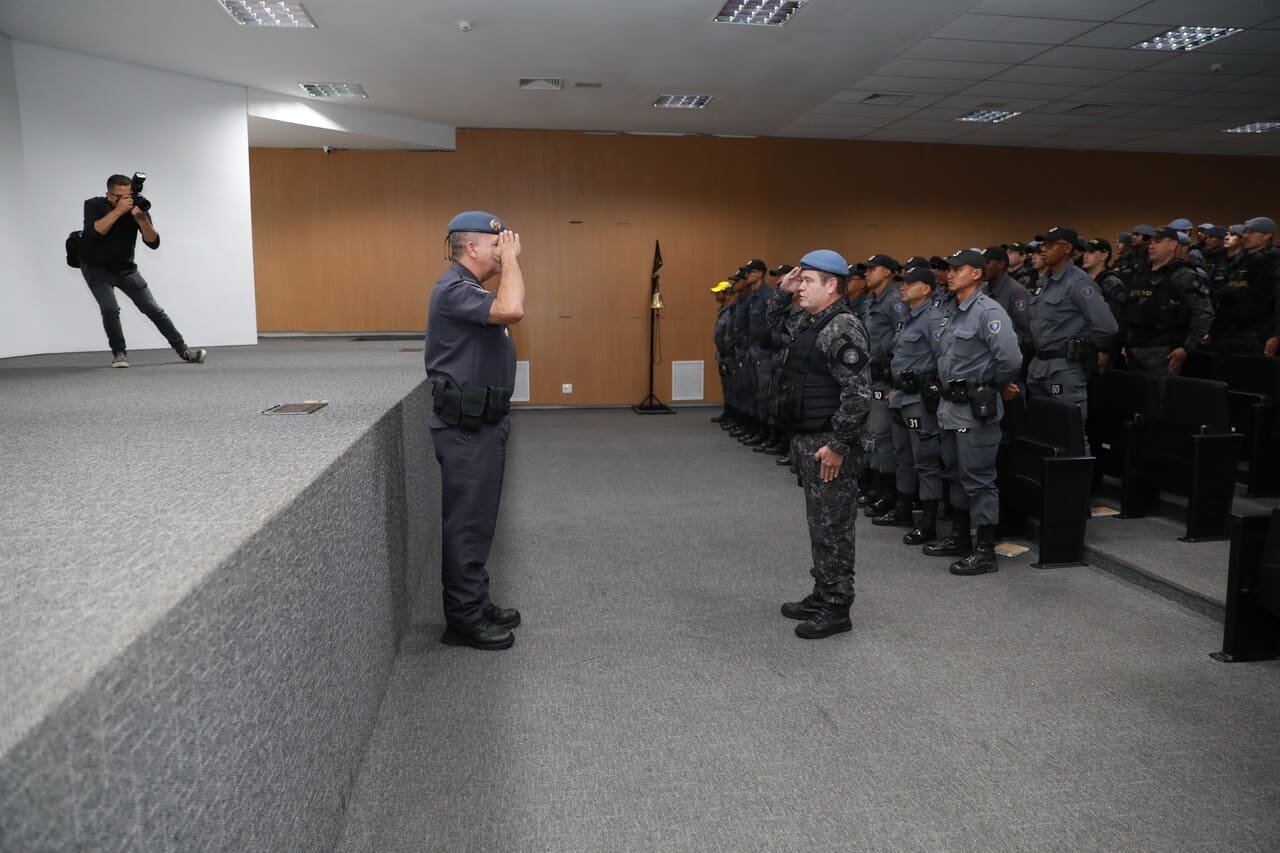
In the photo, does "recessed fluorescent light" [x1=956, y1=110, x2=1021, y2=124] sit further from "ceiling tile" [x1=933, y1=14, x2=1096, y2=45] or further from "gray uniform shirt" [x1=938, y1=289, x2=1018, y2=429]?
"gray uniform shirt" [x1=938, y1=289, x2=1018, y2=429]

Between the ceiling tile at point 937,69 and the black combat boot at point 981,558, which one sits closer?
the black combat boot at point 981,558

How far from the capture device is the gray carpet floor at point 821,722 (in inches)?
79.1

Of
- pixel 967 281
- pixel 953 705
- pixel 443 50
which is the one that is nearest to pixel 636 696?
pixel 953 705

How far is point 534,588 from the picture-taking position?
12.3 ft

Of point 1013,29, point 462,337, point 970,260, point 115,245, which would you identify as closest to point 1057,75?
point 1013,29

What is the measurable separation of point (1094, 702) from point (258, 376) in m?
4.18

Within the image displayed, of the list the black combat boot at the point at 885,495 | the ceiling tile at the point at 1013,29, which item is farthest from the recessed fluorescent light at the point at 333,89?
the black combat boot at the point at 885,495

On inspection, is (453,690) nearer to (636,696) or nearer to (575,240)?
(636,696)

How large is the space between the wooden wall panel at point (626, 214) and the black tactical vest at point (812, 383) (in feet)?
22.5

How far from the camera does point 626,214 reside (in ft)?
32.2

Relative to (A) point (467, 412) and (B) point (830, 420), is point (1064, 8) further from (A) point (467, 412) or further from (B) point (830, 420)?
(A) point (467, 412)

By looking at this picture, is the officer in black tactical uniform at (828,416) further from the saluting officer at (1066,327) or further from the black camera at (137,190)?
the black camera at (137,190)

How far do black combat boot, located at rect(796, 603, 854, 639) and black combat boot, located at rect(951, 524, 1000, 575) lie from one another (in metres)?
0.94

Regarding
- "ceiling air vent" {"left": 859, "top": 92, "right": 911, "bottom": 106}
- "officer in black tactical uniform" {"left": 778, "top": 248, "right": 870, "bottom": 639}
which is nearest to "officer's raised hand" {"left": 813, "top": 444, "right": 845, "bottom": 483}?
"officer in black tactical uniform" {"left": 778, "top": 248, "right": 870, "bottom": 639}
